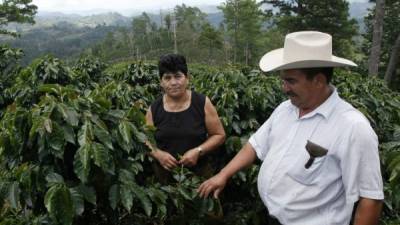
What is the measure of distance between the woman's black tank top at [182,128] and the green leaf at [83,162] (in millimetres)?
960

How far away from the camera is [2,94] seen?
690 cm

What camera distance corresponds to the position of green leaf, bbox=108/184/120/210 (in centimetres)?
260

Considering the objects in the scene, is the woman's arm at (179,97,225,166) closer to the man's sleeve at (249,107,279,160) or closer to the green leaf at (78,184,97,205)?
the man's sleeve at (249,107,279,160)

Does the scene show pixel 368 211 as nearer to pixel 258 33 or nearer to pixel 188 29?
pixel 258 33

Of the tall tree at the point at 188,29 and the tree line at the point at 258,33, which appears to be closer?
the tree line at the point at 258,33

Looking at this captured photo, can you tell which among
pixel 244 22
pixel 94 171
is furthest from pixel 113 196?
pixel 244 22

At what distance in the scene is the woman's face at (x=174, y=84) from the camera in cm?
335

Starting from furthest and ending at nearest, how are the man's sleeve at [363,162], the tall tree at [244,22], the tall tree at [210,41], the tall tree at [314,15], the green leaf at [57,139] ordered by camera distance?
the tall tree at [210,41] < the tall tree at [244,22] < the tall tree at [314,15] < the green leaf at [57,139] < the man's sleeve at [363,162]

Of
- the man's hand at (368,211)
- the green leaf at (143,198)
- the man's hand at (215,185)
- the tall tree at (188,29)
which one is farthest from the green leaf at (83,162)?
the tall tree at (188,29)

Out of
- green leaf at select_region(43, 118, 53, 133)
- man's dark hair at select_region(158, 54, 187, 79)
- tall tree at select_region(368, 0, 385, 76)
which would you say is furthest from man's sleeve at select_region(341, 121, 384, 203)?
tall tree at select_region(368, 0, 385, 76)

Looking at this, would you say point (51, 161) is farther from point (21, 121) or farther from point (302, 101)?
point (302, 101)

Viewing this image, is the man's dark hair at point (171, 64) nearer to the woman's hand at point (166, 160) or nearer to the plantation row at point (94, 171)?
the plantation row at point (94, 171)

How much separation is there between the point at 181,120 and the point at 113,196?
0.92 metres

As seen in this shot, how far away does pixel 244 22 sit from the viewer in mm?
50125
